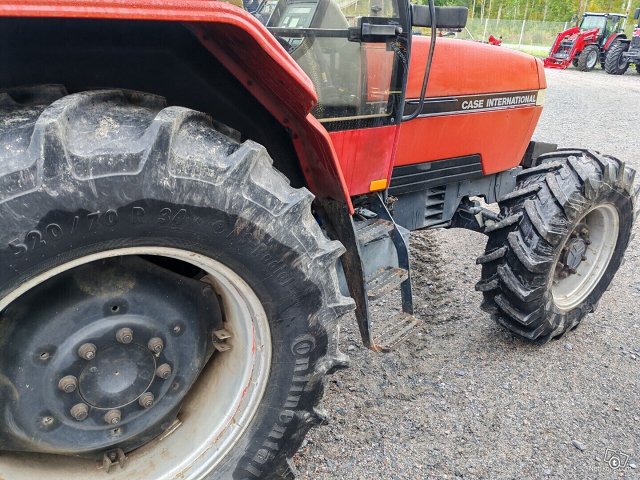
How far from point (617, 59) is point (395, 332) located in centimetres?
1880

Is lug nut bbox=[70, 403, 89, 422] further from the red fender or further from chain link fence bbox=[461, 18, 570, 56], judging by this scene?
chain link fence bbox=[461, 18, 570, 56]

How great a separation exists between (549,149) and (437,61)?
56.7 inches

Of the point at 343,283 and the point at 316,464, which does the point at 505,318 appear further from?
the point at 316,464

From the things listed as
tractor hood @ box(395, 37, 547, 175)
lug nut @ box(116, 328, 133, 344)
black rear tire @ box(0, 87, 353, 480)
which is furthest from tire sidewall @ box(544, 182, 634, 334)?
lug nut @ box(116, 328, 133, 344)

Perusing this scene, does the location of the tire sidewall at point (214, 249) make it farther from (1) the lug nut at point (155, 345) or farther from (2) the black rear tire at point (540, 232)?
(2) the black rear tire at point (540, 232)

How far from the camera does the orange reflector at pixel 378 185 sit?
8.09 feet

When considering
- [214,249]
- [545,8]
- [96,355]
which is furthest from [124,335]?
[545,8]

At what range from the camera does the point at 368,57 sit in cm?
220

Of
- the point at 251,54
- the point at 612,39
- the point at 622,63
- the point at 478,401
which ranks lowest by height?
the point at 622,63

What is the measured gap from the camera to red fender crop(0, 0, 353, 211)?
1.11 meters

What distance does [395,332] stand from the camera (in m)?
2.54

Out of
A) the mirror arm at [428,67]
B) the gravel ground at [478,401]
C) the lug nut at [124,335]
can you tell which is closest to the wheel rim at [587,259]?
the gravel ground at [478,401]

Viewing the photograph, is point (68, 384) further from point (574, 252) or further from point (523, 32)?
point (523, 32)

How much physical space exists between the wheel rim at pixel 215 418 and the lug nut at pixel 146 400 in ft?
0.82
